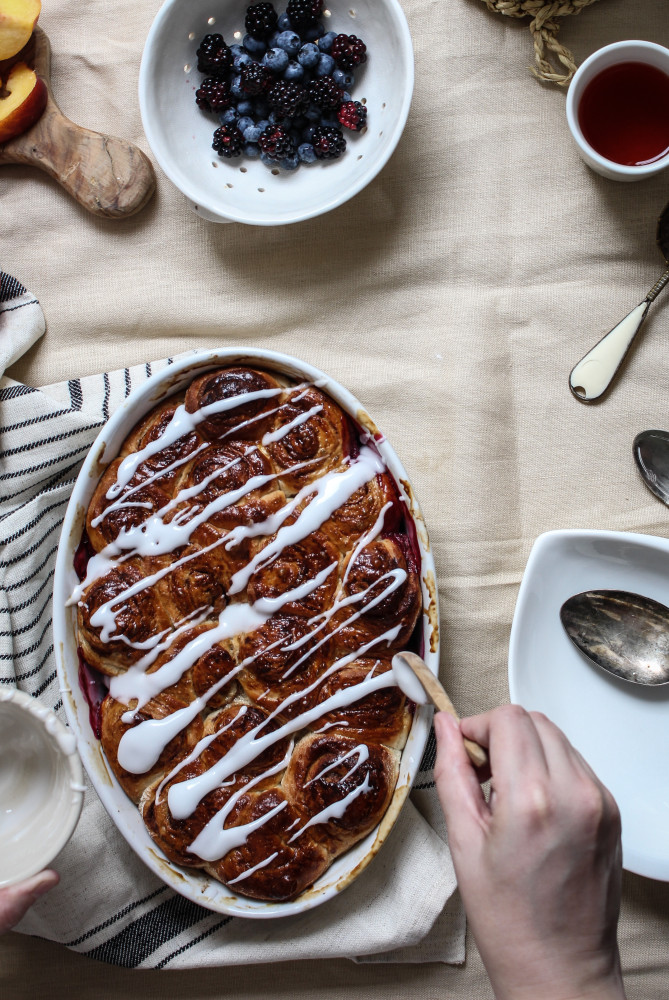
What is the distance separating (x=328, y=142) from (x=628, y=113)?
73 cm

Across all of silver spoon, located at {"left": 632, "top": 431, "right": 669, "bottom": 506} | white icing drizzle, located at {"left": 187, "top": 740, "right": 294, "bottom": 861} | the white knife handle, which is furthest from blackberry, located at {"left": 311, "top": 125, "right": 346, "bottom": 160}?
white icing drizzle, located at {"left": 187, "top": 740, "right": 294, "bottom": 861}

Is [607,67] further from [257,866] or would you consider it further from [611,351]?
[257,866]

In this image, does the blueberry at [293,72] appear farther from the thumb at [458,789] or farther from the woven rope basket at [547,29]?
the thumb at [458,789]

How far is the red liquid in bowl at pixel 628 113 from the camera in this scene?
6.52 ft

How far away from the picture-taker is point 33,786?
5.98 ft

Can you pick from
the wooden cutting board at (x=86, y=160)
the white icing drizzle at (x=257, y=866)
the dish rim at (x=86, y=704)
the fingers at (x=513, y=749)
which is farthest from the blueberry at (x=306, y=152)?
the white icing drizzle at (x=257, y=866)

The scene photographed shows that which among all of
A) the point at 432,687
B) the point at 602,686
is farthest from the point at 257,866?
the point at 602,686

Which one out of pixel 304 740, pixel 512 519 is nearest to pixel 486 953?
pixel 304 740

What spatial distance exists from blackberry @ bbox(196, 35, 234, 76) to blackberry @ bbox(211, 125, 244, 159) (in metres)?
0.14

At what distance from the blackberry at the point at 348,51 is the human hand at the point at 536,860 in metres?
1.58

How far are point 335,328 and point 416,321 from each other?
21 centimetres

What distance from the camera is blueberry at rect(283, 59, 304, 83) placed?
2.03 m

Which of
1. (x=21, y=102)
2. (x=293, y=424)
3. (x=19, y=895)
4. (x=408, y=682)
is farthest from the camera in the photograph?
(x=21, y=102)

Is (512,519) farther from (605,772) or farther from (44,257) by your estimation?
(44,257)
